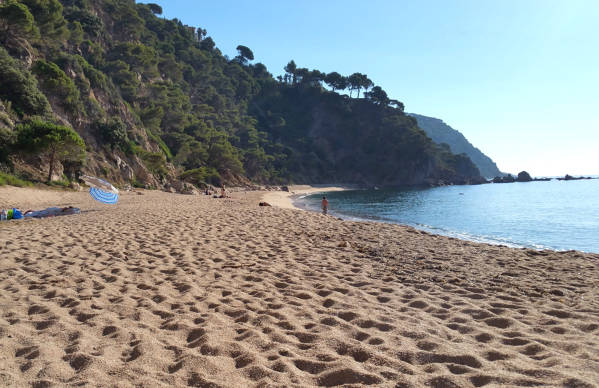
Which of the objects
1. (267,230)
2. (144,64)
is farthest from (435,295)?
(144,64)

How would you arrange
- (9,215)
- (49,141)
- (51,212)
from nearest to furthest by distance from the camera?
(9,215)
(51,212)
(49,141)

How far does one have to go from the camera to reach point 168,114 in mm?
53688

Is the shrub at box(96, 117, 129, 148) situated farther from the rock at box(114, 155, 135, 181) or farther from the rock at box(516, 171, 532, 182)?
the rock at box(516, 171, 532, 182)

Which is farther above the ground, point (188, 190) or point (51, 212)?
point (51, 212)

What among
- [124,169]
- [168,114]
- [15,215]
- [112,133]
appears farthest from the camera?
[168,114]

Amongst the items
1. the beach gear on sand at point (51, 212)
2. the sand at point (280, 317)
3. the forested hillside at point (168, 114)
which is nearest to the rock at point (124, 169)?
the forested hillside at point (168, 114)

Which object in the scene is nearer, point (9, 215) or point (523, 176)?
point (9, 215)

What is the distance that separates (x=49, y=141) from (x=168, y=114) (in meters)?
36.0

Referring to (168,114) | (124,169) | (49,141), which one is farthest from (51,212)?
(168,114)

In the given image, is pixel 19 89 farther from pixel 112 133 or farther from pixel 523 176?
pixel 523 176

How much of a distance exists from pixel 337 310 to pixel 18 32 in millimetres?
40078

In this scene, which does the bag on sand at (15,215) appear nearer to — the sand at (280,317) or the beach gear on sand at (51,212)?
the beach gear on sand at (51,212)

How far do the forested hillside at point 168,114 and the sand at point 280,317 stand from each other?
1966 centimetres

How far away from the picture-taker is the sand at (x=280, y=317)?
2.61 meters
